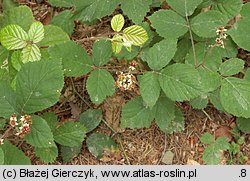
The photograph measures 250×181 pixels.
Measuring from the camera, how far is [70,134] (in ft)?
6.79

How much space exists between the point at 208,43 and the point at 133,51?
0.41m

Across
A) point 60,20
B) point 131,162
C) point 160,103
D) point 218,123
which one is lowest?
point 131,162

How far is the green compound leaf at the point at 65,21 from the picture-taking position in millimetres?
2154

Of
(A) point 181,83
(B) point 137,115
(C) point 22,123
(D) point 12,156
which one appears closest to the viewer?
(C) point 22,123

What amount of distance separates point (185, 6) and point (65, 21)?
66 centimetres

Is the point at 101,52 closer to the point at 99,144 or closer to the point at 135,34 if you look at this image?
the point at 135,34

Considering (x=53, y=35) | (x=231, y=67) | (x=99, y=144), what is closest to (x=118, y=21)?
(x=53, y=35)

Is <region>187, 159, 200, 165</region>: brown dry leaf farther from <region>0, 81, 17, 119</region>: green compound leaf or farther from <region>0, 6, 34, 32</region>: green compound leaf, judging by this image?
<region>0, 6, 34, 32</region>: green compound leaf

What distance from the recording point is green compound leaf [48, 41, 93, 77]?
1864 millimetres

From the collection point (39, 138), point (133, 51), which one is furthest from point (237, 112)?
point (39, 138)

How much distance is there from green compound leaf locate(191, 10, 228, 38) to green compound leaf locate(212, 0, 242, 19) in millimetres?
108

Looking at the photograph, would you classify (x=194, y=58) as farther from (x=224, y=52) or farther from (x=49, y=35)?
(x=49, y=35)

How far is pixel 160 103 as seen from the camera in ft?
6.63

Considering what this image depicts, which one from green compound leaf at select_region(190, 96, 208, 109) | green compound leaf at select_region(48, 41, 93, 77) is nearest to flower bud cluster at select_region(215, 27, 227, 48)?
green compound leaf at select_region(190, 96, 208, 109)
